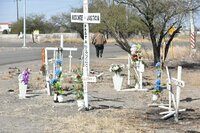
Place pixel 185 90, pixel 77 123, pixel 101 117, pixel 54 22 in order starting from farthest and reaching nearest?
pixel 54 22
pixel 185 90
pixel 101 117
pixel 77 123

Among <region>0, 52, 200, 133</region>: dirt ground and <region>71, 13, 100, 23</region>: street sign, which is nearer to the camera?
<region>0, 52, 200, 133</region>: dirt ground

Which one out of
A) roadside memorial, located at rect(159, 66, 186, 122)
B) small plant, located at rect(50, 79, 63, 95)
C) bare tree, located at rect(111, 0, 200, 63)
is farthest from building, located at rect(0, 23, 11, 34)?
roadside memorial, located at rect(159, 66, 186, 122)

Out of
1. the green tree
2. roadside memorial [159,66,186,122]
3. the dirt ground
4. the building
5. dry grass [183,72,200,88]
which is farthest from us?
the building

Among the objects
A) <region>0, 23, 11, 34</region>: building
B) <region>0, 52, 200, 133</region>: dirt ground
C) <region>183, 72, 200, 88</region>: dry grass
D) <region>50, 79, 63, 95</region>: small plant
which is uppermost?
<region>0, 23, 11, 34</region>: building

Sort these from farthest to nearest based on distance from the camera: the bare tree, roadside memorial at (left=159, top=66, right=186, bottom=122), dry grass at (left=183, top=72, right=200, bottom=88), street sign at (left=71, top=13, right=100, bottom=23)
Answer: the bare tree < dry grass at (left=183, top=72, right=200, bottom=88) < street sign at (left=71, top=13, right=100, bottom=23) < roadside memorial at (left=159, top=66, right=186, bottom=122)

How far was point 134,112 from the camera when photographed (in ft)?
36.0

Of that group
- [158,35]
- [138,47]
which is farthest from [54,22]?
[138,47]

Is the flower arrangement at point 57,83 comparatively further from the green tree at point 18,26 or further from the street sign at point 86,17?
the green tree at point 18,26

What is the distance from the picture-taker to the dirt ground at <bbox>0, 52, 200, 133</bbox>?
9.05 metres

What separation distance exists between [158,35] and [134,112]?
1334cm

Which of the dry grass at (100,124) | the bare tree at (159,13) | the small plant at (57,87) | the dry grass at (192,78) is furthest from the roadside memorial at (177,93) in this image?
the bare tree at (159,13)

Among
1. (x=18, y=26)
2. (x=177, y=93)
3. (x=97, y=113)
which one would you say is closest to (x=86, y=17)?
(x=97, y=113)

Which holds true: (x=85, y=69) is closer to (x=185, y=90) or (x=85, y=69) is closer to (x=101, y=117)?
(x=101, y=117)

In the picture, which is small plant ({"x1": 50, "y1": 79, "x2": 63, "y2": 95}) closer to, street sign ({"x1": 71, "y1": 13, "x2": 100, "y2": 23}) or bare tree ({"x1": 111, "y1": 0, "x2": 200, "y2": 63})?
street sign ({"x1": 71, "y1": 13, "x2": 100, "y2": 23})
